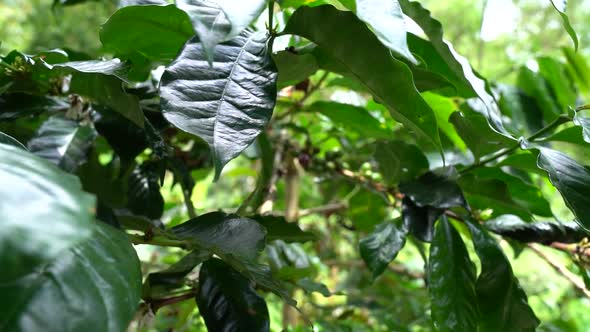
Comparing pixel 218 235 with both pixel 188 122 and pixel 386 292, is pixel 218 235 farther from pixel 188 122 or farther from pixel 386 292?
pixel 386 292

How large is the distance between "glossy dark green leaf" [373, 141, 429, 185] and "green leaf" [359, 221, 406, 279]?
0.24 ft

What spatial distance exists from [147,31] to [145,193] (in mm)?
222

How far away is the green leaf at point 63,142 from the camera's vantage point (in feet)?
1.64

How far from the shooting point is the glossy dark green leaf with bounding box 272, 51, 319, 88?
1.45 feet

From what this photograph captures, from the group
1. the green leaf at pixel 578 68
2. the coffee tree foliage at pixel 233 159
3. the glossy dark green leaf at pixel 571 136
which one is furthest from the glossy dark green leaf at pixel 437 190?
the green leaf at pixel 578 68

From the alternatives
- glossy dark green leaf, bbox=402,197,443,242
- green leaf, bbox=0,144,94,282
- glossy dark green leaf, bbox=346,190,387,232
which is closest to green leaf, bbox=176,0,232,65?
green leaf, bbox=0,144,94,282

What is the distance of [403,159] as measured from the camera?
600 millimetres

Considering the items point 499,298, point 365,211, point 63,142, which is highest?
point 63,142

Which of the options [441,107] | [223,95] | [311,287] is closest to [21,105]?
[223,95]

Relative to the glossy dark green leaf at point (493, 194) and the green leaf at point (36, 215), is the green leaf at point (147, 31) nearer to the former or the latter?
the green leaf at point (36, 215)

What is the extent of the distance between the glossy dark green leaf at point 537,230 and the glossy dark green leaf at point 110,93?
1.36 ft

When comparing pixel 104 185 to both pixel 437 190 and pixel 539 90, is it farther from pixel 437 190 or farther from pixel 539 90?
pixel 539 90

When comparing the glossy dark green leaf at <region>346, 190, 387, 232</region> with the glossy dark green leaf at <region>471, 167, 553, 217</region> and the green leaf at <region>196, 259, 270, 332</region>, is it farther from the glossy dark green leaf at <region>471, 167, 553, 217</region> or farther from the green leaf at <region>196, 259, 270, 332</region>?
the green leaf at <region>196, 259, 270, 332</region>

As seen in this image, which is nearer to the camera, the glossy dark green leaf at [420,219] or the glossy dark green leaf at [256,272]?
the glossy dark green leaf at [256,272]
